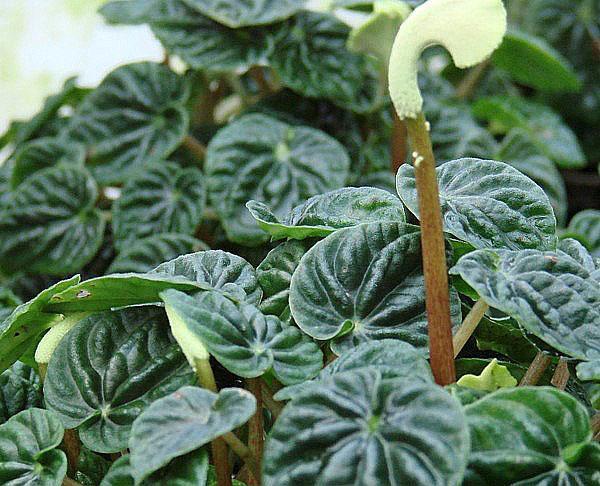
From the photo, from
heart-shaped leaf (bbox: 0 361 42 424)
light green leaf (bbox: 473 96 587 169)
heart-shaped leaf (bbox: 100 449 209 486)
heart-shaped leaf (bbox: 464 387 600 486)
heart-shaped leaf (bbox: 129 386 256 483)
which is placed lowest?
light green leaf (bbox: 473 96 587 169)

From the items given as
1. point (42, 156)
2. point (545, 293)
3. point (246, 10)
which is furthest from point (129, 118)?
point (545, 293)

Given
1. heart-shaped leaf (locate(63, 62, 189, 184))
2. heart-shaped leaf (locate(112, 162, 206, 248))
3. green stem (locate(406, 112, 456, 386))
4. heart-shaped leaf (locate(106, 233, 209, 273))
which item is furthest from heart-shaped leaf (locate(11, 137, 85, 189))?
green stem (locate(406, 112, 456, 386))

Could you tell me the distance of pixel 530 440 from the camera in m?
0.45

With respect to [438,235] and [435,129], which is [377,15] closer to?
[435,129]

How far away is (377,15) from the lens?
115cm

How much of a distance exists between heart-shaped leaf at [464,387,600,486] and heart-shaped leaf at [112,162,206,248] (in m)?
0.80

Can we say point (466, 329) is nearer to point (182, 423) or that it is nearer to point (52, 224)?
point (182, 423)

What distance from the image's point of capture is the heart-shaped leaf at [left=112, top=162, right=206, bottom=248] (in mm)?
1219

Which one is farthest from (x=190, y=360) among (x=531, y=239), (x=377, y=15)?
(x=377, y=15)

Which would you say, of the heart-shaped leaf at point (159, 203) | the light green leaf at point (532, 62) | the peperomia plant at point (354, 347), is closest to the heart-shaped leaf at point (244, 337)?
the peperomia plant at point (354, 347)

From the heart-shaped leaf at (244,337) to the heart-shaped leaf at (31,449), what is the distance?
122 mm

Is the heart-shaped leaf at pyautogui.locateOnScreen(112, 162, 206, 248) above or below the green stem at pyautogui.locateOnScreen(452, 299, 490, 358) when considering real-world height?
below

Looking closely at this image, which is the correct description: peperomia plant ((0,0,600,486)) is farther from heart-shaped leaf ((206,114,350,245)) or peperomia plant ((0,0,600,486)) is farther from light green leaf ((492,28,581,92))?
light green leaf ((492,28,581,92))

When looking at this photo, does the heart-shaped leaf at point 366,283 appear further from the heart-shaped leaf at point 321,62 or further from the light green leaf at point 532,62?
the light green leaf at point 532,62
